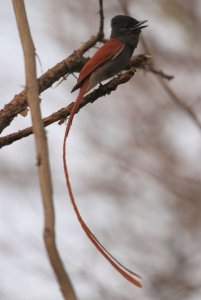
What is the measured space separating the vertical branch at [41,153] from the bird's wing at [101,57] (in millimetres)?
1301

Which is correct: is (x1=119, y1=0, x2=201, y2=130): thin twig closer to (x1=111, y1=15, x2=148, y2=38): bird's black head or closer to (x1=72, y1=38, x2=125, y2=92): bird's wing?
(x1=72, y1=38, x2=125, y2=92): bird's wing

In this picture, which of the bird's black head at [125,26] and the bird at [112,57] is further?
the bird's black head at [125,26]

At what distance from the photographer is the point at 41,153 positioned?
55.5 inches

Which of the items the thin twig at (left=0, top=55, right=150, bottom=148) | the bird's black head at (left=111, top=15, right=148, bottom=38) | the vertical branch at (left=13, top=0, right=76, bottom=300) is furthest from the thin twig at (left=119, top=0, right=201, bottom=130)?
the vertical branch at (left=13, top=0, right=76, bottom=300)

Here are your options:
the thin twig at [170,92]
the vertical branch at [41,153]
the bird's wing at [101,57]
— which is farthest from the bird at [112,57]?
the vertical branch at [41,153]

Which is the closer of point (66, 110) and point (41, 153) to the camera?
point (41, 153)

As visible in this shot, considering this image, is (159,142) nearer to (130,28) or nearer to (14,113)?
(130,28)

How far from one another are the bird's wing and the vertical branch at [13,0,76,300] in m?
1.30

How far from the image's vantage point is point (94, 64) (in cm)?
305

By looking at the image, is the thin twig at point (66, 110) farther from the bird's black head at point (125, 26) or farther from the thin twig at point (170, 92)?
the bird's black head at point (125, 26)

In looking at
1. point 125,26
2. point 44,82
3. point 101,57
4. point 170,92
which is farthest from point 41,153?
point 125,26

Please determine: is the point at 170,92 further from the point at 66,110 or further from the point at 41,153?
the point at 41,153

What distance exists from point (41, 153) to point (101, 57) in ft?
6.07

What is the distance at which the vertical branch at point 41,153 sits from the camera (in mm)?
1256
